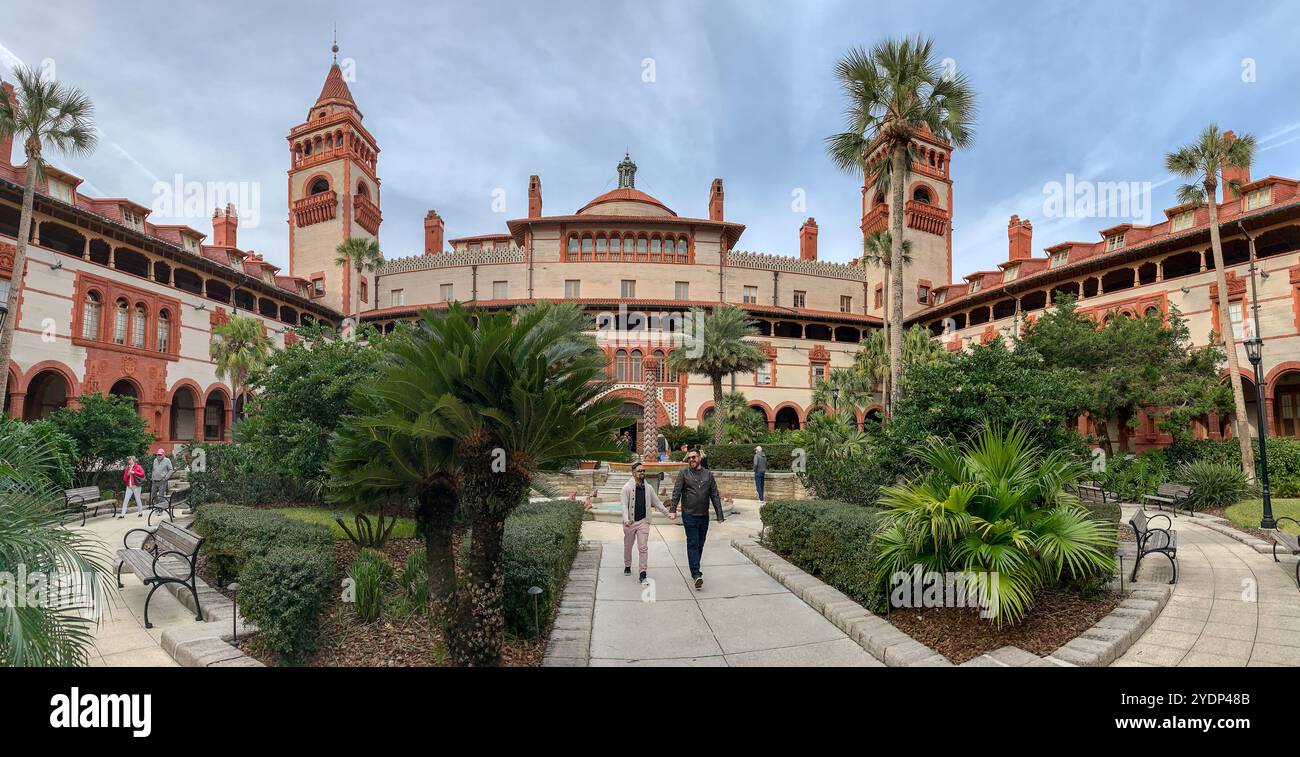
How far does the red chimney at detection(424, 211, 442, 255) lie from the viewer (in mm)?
50344

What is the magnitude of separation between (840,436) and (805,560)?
8.11 metres

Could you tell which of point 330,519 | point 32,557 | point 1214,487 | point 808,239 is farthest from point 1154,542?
point 808,239

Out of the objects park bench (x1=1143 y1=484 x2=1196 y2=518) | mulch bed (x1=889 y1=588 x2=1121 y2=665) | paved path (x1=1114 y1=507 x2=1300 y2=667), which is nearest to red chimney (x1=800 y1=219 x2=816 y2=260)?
park bench (x1=1143 y1=484 x2=1196 y2=518)

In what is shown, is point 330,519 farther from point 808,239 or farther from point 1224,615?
point 808,239

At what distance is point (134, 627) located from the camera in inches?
246

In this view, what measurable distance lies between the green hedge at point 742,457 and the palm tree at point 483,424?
18881mm

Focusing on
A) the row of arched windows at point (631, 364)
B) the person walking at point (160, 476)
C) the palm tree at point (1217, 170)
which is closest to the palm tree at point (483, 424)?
the person walking at point (160, 476)

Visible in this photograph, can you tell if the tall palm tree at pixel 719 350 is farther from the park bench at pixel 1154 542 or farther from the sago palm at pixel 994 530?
the sago palm at pixel 994 530

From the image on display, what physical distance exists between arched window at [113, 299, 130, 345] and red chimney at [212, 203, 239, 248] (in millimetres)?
12992

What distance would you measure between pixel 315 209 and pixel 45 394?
21736mm

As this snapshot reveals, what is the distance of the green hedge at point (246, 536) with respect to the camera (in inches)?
269

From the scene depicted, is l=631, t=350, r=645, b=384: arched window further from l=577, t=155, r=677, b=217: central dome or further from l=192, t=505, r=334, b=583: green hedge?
l=192, t=505, r=334, b=583: green hedge

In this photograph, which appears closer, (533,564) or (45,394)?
(533,564)
